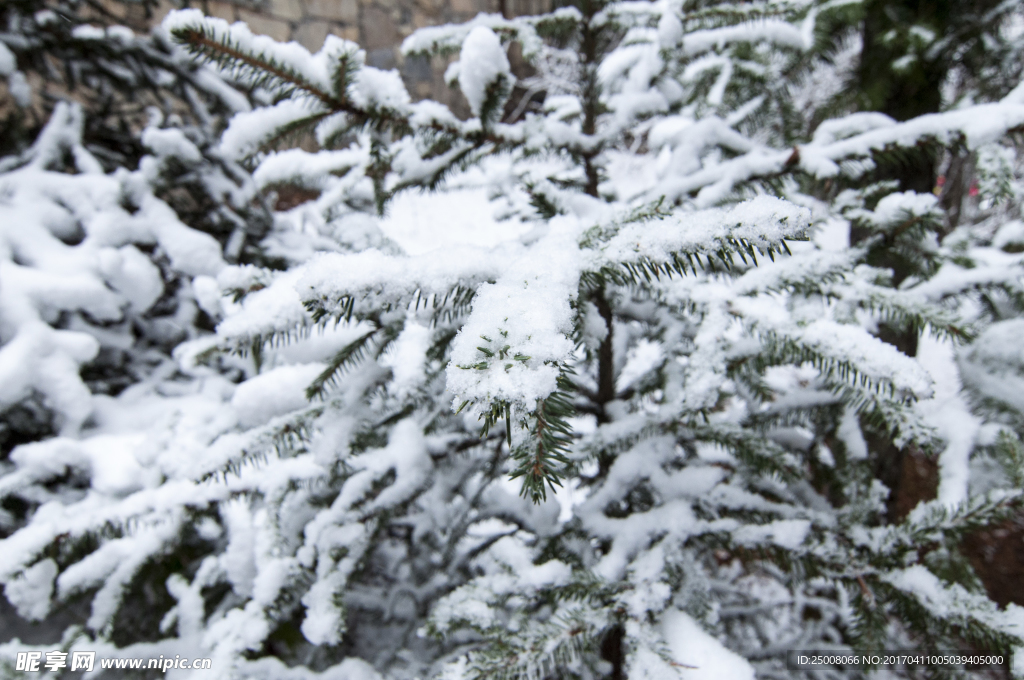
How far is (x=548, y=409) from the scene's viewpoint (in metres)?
0.43

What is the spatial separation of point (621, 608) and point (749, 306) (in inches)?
19.6

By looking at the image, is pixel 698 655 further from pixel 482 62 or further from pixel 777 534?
pixel 482 62

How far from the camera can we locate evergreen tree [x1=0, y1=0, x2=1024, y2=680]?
23.0 inches

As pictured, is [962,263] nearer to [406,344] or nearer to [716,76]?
[716,76]

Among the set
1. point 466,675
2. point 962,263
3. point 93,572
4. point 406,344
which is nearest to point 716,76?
point 962,263

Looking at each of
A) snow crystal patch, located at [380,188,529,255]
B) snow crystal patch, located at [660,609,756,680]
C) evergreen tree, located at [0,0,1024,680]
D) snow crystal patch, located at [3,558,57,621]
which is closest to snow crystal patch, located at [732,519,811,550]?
evergreen tree, located at [0,0,1024,680]

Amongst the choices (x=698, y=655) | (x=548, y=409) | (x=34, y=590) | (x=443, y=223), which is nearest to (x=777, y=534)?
(x=698, y=655)

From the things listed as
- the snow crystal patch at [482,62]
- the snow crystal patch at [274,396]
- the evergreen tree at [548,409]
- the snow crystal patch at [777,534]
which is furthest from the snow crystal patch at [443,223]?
the snow crystal patch at [777,534]

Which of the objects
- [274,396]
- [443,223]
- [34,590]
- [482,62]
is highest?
[482,62]

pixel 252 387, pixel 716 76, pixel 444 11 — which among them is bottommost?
pixel 252 387

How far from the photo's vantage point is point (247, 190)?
1.92 metres

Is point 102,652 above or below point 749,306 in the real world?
below

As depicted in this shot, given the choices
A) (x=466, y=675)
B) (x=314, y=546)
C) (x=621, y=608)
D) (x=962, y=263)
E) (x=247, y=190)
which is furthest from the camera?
(x=247, y=190)

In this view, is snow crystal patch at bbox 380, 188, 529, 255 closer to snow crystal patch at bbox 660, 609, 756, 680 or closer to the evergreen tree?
the evergreen tree
